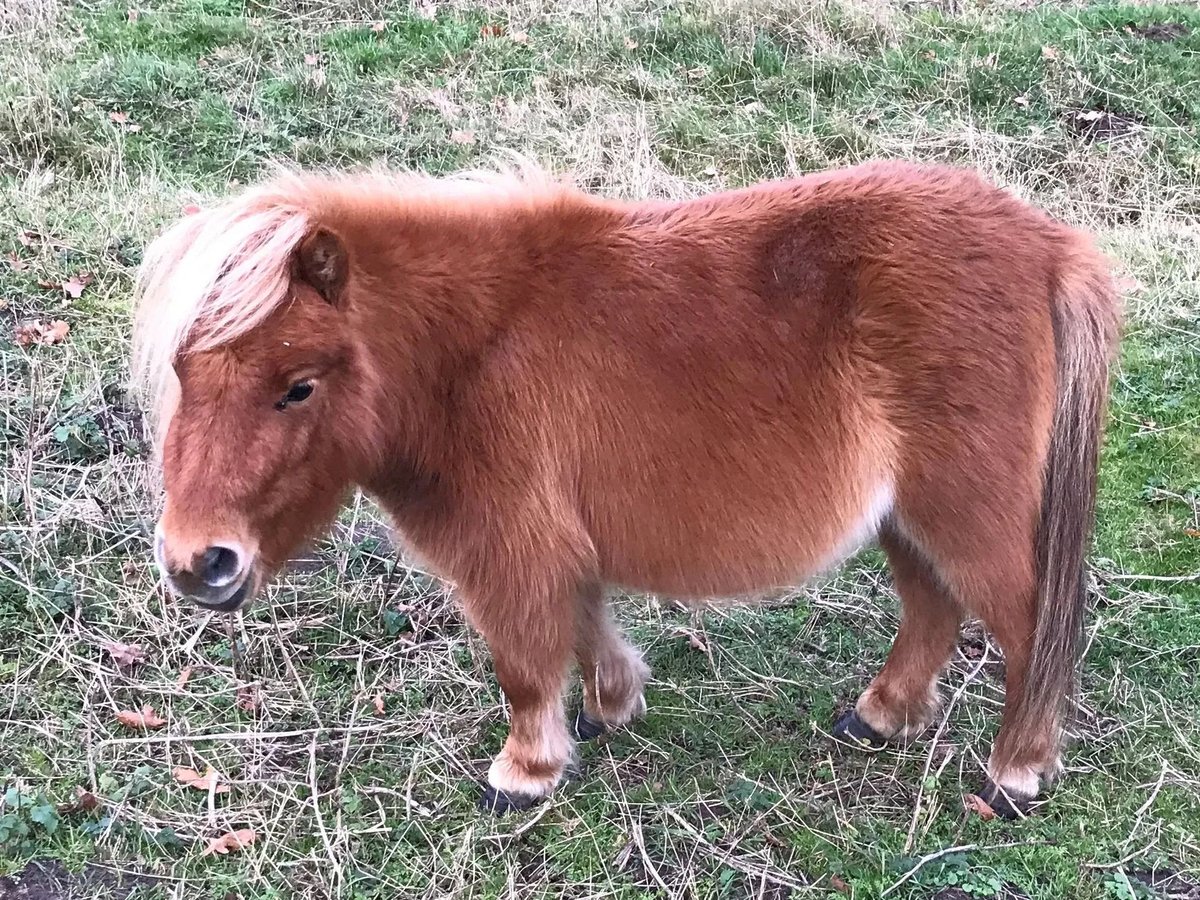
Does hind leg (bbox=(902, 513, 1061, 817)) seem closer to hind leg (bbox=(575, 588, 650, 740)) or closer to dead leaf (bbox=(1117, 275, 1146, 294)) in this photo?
hind leg (bbox=(575, 588, 650, 740))

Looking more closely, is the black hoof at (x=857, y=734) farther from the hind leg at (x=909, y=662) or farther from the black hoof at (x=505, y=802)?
the black hoof at (x=505, y=802)

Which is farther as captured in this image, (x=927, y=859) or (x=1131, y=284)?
(x=1131, y=284)

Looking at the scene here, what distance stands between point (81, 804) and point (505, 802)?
1.22m

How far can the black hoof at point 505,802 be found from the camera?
2.80 m

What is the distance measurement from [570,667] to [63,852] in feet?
4.87

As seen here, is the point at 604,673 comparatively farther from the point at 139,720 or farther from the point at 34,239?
the point at 34,239

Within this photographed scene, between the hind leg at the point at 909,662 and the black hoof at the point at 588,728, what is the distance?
778 millimetres

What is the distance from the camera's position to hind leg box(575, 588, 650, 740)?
9.40ft

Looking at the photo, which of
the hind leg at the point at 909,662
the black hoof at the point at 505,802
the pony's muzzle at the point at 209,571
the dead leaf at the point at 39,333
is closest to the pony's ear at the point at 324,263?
the pony's muzzle at the point at 209,571

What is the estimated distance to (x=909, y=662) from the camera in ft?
9.66

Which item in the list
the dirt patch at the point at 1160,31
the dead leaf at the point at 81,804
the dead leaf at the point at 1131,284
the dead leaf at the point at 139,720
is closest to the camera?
the dead leaf at the point at 81,804

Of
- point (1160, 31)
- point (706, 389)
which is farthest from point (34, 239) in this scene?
point (1160, 31)

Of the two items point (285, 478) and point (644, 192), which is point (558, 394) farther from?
point (644, 192)

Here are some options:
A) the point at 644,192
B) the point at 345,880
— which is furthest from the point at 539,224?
the point at 644,192
